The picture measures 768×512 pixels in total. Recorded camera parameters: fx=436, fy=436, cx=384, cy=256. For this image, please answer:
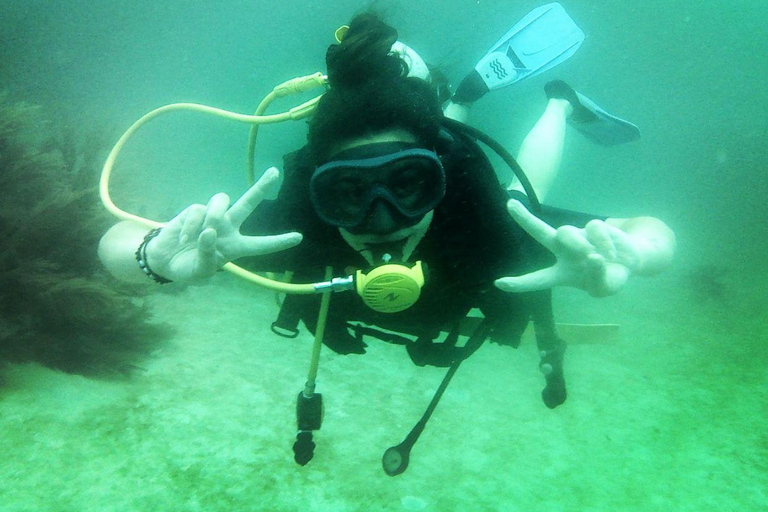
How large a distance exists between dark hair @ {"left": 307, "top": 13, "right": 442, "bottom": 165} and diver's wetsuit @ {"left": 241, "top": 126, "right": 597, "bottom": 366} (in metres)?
0.22

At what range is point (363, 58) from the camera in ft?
7.79

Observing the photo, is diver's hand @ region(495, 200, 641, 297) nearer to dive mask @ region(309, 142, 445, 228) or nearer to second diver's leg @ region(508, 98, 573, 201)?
dive mask @ region(309, 142, 445, 228)

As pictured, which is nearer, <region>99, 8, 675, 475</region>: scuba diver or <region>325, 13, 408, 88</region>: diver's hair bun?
<region>99, 8, 675, 475</region>: scuba diver

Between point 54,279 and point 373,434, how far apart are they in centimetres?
418

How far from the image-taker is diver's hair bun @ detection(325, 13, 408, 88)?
2371 millimetres

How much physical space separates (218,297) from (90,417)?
3.94m

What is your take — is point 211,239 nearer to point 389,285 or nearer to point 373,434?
point 389,285

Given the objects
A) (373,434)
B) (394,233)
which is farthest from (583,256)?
(373,434)

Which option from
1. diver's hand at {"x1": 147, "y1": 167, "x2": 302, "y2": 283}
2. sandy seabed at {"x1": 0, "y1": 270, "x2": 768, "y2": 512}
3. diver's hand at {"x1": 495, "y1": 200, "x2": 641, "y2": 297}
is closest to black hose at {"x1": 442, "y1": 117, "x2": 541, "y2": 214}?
diver's hand at {"x1": 495, "y1": 200, "x2": 641, "y2": 297}

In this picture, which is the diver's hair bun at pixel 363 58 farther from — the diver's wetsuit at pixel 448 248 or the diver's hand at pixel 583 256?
the diver's hand at pixel 583 256

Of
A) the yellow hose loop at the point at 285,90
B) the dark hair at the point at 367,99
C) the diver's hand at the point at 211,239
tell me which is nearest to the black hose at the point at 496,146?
the dark hair at the point at 367,99

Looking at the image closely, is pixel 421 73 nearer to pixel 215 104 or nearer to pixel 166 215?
pixel 166 215

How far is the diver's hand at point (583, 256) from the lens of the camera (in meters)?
1.58

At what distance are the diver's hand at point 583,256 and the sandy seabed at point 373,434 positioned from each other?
9.00 feet
